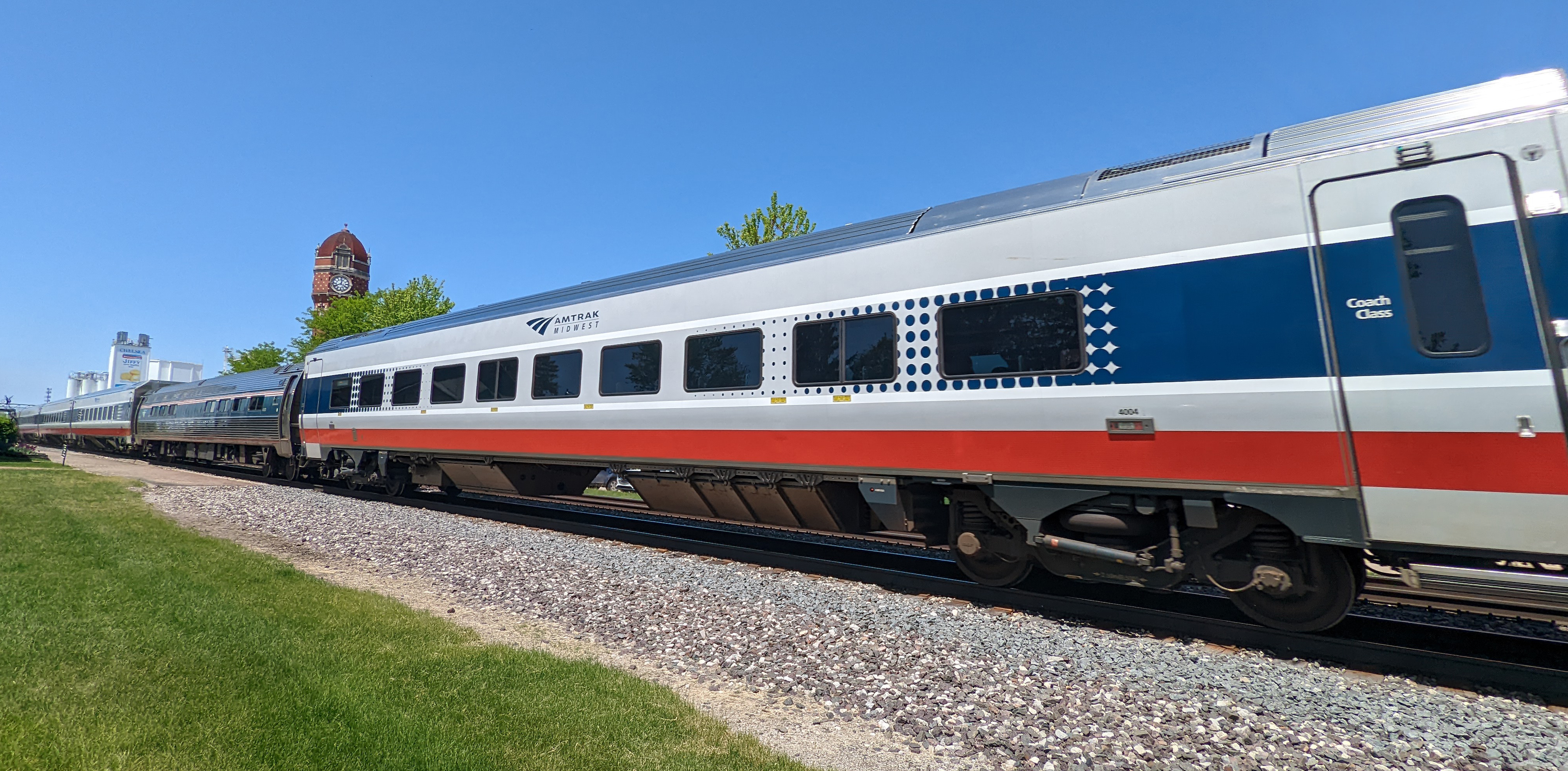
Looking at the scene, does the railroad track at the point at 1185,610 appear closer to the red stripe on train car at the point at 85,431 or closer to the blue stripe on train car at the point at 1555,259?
the blue stripe on train car at the point at 1555,259

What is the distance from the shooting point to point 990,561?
6.85 m

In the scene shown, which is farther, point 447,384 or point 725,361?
point 447,384

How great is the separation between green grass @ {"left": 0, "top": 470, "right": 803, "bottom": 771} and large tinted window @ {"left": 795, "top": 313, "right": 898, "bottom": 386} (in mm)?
3765

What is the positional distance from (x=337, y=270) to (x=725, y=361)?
92.7 metres

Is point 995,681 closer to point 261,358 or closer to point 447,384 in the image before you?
point 447,384

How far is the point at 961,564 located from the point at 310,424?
16209 mm

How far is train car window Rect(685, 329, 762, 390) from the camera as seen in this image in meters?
8.07

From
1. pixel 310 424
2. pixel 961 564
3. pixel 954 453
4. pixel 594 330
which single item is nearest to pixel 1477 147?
pixel 954 453

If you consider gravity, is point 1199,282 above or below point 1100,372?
above

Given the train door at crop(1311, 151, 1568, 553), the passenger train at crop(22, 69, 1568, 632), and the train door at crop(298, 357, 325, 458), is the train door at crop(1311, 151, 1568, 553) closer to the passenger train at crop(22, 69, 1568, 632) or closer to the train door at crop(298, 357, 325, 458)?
the passenger train at crop(22, 69, 1568, 632)

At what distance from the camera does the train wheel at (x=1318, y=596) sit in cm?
506

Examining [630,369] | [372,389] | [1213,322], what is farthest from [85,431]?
[1213,322]

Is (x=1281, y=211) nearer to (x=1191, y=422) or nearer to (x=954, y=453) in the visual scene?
(x=1191, y=422)

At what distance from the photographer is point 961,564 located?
6.97 meters
